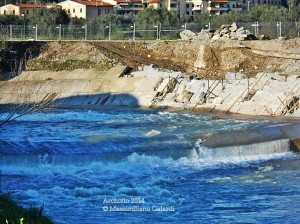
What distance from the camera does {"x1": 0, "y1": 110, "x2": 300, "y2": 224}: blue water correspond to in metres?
21.7

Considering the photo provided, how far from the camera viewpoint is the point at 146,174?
86.2ft

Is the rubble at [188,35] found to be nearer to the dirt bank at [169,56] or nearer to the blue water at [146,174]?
the dirt bank at [169,56]

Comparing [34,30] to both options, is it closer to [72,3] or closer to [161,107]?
[161,107]

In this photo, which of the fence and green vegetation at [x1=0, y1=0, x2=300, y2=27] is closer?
the fence

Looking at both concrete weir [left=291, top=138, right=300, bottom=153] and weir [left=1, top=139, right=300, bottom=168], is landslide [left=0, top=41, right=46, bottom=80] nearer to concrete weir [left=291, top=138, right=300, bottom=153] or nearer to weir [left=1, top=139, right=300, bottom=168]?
weir [left=1, top=139, right=300, bottom=168]

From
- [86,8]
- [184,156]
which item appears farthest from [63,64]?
[86,8]

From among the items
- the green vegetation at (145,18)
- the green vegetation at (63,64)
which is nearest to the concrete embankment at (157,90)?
the green vegetation at (63,64)

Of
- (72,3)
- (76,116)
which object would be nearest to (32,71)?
(76,116)

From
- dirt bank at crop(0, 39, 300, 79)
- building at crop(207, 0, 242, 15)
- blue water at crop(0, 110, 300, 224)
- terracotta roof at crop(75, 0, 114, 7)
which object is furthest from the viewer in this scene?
building at crop(207, 0, 242, 15)

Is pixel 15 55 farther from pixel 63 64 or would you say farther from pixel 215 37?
pixel 215 37

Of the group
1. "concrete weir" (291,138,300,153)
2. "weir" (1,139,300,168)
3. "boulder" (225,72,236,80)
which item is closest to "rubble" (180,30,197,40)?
"boulder" (225,72,236,80)

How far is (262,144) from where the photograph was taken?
2959 cm

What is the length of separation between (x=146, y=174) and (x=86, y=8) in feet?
234

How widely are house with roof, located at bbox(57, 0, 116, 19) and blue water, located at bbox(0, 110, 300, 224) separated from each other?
197 ft
